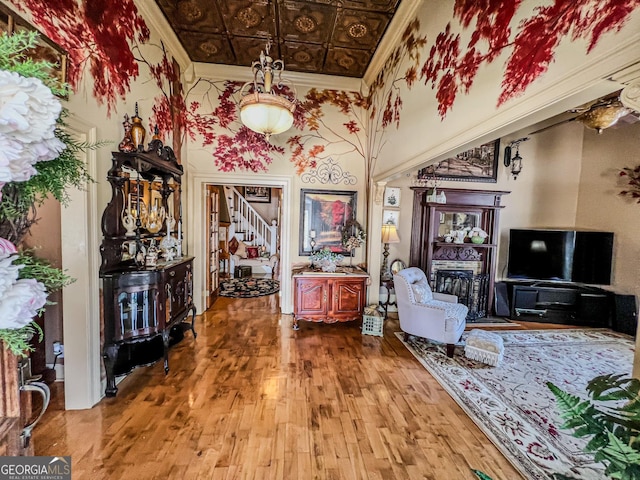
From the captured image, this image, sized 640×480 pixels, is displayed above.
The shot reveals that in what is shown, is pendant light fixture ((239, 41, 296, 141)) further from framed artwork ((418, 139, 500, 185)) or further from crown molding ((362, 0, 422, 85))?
framed artwork ((418, 139, 500, 185))

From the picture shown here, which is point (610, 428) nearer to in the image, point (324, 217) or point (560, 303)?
point (324, 217)

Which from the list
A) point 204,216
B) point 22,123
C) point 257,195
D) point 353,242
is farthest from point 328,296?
point 257,195

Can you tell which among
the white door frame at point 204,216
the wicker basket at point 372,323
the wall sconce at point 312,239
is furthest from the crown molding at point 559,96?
the white door frame at point 204,216

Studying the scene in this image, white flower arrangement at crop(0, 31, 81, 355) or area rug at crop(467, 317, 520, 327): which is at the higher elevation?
white flower arrangement at crop(0, 31, 81, 355)

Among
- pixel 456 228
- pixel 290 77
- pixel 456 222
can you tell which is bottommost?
pixel 456 228

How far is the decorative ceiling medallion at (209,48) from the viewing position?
3.76m

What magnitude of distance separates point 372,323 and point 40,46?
4.16 meters

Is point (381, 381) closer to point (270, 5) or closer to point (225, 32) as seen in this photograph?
point (270, 5)

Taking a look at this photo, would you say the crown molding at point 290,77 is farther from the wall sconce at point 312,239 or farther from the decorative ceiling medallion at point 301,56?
the wall sconce at point 312,239

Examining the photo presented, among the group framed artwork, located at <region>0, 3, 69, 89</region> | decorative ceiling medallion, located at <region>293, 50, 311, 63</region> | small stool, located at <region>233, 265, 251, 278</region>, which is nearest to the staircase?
small stool, located at <region>233, 265, 251, 278</region>

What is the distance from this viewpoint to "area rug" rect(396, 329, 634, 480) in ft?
6.41

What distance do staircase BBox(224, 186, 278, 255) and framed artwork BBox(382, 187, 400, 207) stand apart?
4.37m

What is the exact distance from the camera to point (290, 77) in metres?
4.39

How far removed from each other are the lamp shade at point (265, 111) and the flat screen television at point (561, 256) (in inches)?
165
